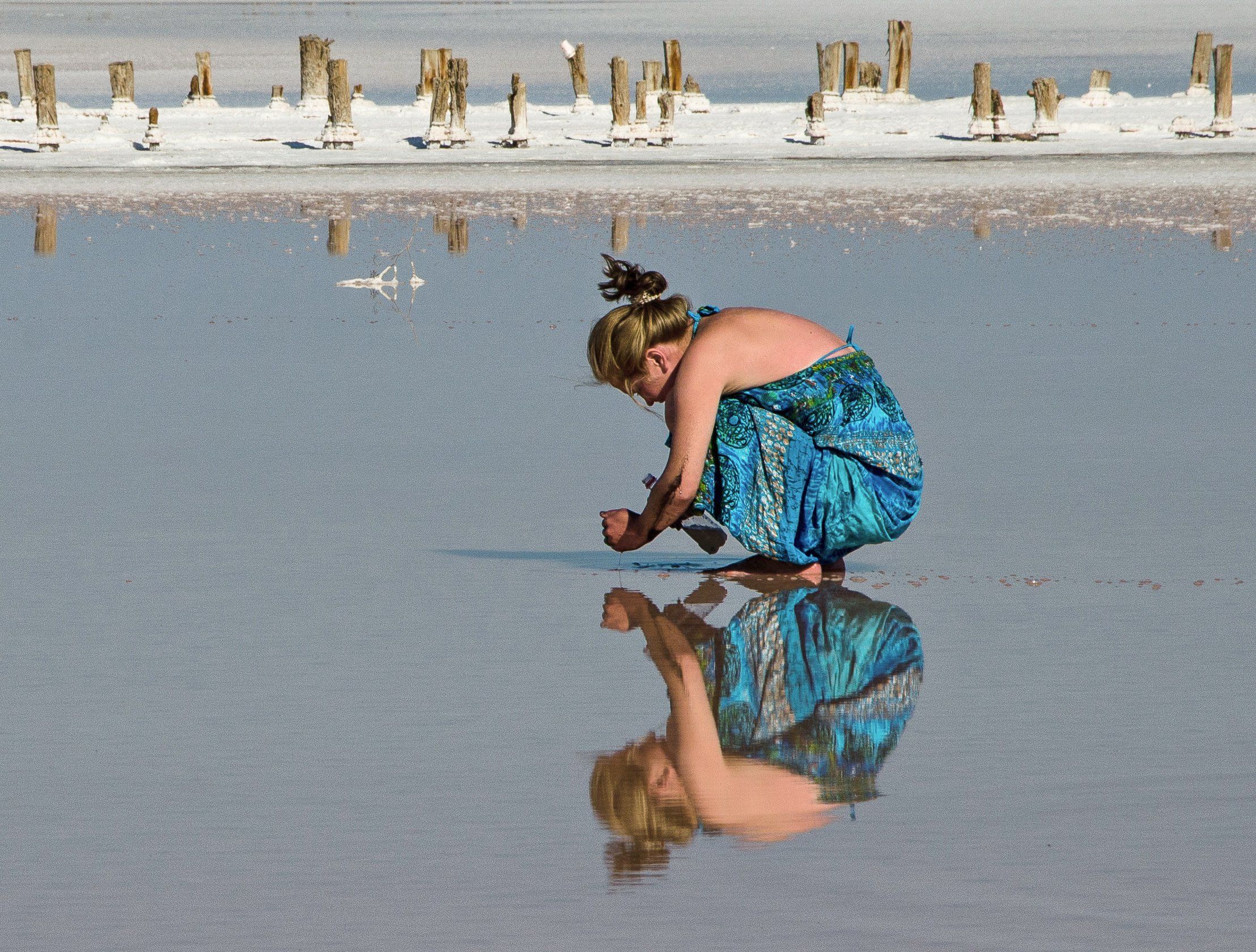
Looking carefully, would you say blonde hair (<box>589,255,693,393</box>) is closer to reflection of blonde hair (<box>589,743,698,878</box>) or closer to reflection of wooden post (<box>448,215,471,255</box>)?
reflection of blonde hair (<box>589,743,698,878</box>)

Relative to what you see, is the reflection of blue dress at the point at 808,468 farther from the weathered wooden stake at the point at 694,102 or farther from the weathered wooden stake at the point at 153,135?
the weathered wooden stake at the point at 694,102

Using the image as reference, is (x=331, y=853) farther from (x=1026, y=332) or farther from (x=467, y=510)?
(x=1026, y=332)

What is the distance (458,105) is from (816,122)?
480 cm

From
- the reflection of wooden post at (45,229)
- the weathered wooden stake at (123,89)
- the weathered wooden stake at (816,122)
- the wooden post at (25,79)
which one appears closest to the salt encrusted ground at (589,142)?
the weathered wooden stake at (816,122)

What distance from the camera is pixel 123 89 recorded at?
3073 cm

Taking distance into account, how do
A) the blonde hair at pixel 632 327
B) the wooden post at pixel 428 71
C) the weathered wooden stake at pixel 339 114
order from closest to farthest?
the blonde hair at pixel 632 327
the weathered wooden stake at pixel 339 114
the wooden post at pixel 428 71

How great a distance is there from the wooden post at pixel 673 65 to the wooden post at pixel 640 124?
7198 mm

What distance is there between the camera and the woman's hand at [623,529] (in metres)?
4.56

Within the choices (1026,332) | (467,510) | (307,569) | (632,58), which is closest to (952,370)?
(1026,332)

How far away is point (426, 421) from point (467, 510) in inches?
53.8

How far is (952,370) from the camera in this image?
760 cm

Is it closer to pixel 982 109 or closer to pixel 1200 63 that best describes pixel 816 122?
pixel 982 109

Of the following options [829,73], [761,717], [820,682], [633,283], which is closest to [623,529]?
[633,283]

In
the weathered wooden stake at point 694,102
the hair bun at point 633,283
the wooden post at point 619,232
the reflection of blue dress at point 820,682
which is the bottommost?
the wooden post at point 619,232
